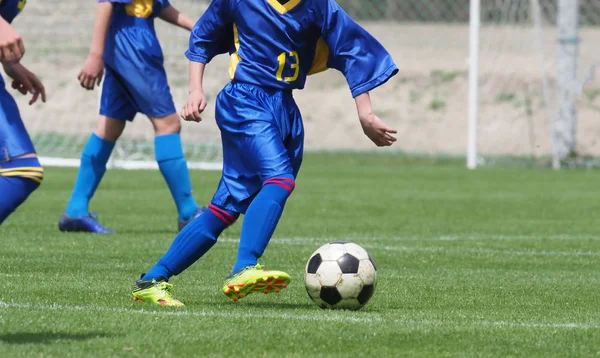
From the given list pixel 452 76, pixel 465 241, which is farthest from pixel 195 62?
pixel 452 76

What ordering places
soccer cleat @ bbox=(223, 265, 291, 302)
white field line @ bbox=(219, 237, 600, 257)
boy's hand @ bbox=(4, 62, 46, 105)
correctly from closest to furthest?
1. soccer cleat @ bbox=(223, 265, 291, 302)
2. boy's hand @ bbox=(4, 62, 46, 105)
3. white field line @ bbox=(219, 237, 600, 257)

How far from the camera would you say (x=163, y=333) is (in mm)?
4461

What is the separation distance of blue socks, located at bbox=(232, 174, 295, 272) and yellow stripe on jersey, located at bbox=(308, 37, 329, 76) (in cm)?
66

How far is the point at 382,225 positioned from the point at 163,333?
5.47 metres

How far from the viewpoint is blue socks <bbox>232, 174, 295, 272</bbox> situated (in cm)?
536

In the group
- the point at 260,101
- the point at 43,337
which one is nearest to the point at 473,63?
the point at 260,101

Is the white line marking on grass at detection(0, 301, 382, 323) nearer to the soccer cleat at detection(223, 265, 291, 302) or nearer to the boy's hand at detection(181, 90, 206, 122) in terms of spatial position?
the soccer cleat at detection(223, 265, 291, 302)

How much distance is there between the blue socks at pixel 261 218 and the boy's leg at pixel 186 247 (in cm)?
17

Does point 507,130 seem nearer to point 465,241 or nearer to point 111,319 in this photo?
point 465,241

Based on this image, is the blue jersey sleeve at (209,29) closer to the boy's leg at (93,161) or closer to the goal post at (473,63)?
the boy's leg at (93,161)

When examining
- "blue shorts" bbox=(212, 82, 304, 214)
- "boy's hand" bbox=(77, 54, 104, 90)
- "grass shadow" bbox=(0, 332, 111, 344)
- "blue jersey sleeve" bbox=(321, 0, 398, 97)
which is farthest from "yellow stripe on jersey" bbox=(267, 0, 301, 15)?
"boy's hand" bbox=(77, 54, 104, 90)

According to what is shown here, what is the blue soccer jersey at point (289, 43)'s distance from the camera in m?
5.53

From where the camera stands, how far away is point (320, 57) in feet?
19.0

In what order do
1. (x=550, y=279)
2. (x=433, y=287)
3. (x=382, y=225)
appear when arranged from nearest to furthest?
(x=433, y=287), (x=550, y=279), (x=382, y=225)
